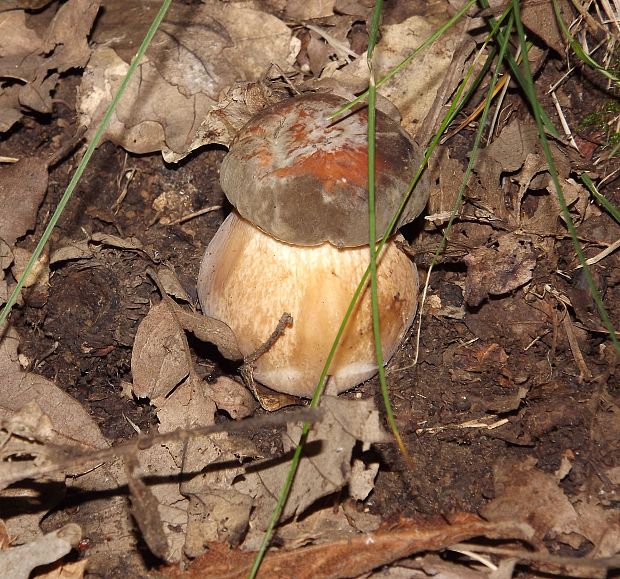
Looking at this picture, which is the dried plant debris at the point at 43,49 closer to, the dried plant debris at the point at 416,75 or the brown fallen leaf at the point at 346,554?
the dried plant debris at the point at 416,75

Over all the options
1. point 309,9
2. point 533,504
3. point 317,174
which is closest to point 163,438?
point 317,174

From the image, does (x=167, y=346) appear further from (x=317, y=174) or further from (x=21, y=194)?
(x=21, y=194)

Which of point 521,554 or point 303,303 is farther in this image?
point 303,303

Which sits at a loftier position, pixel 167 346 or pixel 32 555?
pixel 167 346

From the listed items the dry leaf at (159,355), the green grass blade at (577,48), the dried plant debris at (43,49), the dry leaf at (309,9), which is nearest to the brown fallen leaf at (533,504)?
the dry leaf at (159,355)

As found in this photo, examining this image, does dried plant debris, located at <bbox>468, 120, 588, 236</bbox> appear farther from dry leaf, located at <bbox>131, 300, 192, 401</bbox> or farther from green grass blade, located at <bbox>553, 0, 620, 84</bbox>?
dry leaf, located at <bbox>131, 300, 192, 401</bbox>

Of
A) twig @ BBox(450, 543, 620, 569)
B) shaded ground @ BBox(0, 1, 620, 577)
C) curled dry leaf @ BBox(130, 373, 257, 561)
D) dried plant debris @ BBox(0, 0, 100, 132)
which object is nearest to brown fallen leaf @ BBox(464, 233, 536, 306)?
shaded ground @ BBox(0, 1, 620, 577)
